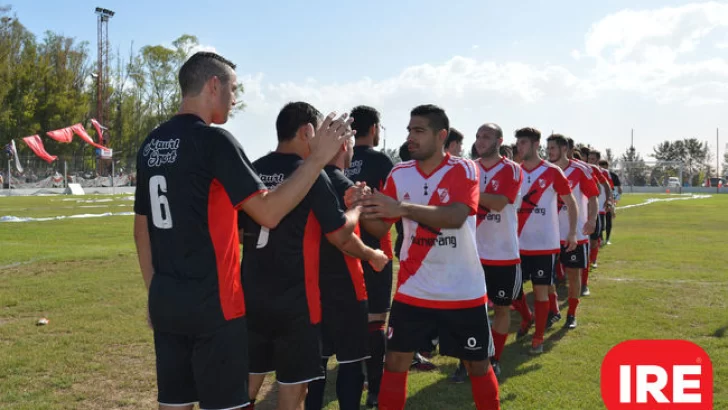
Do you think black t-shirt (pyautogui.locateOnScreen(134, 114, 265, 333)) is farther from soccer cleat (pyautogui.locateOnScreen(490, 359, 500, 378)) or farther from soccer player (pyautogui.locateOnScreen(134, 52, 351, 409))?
soccer cleat (pyautogui.locateOnScreen(490, 359, 500, 378))

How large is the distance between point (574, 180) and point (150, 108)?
2526 inches

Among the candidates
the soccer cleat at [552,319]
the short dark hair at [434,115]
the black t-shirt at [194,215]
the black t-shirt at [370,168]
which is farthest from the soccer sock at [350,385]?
the soccer cleat at [552,319]

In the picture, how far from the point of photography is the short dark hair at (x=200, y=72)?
121 inches

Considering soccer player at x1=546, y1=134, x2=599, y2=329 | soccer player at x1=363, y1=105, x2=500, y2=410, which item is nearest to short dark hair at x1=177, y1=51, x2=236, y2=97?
soccer player at x1=363, y1=105, x2=500, y2=410

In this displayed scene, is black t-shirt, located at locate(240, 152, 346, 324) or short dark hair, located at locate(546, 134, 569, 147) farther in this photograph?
short dark hair, located at locate(546, 134, 569, 147)

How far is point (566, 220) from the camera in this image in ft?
30.2

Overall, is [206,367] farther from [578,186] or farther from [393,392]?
[578,186]

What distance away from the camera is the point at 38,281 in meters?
11.0

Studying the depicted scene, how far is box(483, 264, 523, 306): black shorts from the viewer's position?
6211 millimetres

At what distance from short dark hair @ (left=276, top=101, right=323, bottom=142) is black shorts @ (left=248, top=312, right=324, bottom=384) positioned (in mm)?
1182

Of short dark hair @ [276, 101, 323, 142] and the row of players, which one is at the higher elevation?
short dark hair @ [276, 101, 323, 142]

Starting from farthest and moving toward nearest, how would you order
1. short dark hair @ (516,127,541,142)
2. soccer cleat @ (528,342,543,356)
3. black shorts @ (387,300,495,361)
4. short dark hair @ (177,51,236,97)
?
short dark hair @ (516,127,541,142)
soccer cleat @ (528,342,543,356)
black shorts @ (387,300,495,361)
short dark hair @ (177,51,236,97)

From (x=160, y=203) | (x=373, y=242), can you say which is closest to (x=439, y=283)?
(x=373, y=242)

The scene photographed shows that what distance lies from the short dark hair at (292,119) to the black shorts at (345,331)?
1.30 metres
